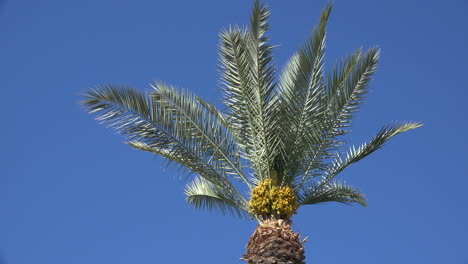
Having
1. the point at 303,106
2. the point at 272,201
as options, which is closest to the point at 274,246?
the point at 272,201

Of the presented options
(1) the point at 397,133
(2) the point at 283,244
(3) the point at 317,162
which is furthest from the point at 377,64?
(2) the point at 283,244

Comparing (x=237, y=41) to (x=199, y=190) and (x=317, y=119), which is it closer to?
(x=317, y=119)

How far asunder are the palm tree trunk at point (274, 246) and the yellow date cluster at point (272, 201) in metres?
0.24

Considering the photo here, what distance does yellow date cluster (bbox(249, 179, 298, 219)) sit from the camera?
13977mm

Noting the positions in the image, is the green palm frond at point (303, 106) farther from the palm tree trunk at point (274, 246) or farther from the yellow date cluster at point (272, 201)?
the palm tree trunk at point (274, 246)

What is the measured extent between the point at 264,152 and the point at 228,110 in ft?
3.96

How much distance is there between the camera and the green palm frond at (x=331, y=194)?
14922mm

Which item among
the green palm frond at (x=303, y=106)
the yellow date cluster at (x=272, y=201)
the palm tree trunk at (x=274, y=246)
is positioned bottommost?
the palm tree trunk at (x=274, y=246)

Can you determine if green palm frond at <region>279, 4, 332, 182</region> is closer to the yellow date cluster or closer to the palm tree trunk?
the yellow date cluster

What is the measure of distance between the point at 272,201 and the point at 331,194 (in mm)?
1762

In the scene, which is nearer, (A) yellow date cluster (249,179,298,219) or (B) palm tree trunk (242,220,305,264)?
(B) palm tree trunk (242,220,305,264)

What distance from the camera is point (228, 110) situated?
14812 millimetres

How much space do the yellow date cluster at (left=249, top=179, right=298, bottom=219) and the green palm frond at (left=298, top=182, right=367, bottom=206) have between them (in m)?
0.76

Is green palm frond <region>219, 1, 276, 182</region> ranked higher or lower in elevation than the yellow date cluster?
higher
